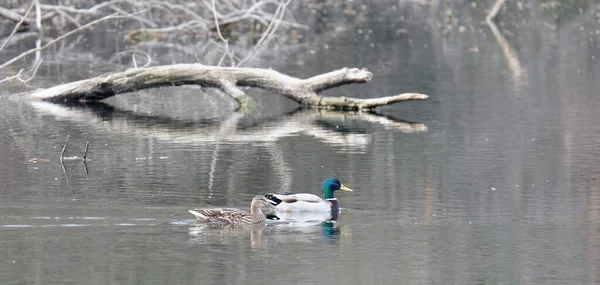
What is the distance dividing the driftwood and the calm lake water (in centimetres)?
34

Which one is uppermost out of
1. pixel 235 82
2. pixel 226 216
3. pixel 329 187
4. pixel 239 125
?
pixel 235 82

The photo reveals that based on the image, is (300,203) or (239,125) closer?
(300,203)

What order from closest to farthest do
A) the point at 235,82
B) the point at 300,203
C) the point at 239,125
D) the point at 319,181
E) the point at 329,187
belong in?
the point at 300,203
the point at 329,187
the point at 319,181
the point at 239,125
the point at 235,82

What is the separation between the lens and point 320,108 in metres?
22.2

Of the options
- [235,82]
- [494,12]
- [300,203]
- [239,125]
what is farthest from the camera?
[494,12]

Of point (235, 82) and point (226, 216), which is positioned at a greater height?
point (235, 82)

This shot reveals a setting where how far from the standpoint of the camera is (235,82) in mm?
21734

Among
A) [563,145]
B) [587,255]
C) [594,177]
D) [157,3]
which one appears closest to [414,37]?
[157,3]

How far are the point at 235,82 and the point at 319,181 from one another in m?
7.03

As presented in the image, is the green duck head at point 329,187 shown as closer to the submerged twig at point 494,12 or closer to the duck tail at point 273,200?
the duck tail at point 273,200

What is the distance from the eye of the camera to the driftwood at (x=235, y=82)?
839 inches

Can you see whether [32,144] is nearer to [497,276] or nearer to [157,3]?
[497,276]

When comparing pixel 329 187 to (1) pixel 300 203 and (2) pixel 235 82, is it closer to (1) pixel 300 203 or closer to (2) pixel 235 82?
(1) pixel 300 203

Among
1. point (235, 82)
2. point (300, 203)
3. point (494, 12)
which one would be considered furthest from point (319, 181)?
point (494, 12)
